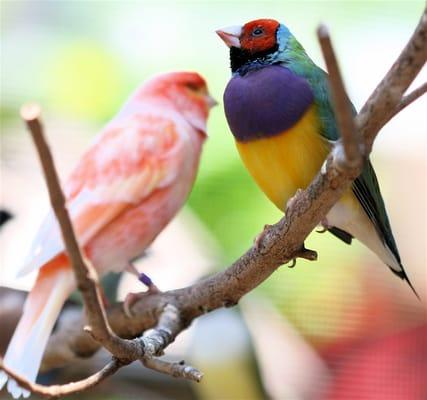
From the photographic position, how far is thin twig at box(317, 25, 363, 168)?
0.41m

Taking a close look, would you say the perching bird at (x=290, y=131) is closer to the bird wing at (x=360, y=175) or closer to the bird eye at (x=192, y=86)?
the bird wing at (x=360, y=175)

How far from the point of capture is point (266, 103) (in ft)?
2.45

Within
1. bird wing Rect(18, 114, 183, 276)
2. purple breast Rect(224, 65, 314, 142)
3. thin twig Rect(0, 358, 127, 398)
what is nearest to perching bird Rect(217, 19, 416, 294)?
purple breast Rect(224, 65, 314, 142)

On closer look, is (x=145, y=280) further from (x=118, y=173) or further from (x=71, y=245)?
(x=71, y=245)

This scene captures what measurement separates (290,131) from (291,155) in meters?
0.02

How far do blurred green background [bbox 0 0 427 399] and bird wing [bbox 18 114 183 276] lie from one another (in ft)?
0.70

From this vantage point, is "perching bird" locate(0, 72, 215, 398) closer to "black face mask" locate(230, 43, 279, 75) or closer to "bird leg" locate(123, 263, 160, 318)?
"bird leg" locate(123, 263, 160, 318)

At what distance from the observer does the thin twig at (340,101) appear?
413mm

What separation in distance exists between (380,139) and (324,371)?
0.34 m

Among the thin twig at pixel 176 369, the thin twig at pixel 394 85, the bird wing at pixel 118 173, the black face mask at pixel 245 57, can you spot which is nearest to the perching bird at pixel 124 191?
the bird wing at pixel 118 173

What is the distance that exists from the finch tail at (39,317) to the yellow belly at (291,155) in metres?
0.23

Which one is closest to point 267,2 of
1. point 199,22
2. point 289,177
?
point 199,22

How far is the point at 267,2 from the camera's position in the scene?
1309 mm

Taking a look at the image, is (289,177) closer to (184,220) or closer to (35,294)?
(35,294)
